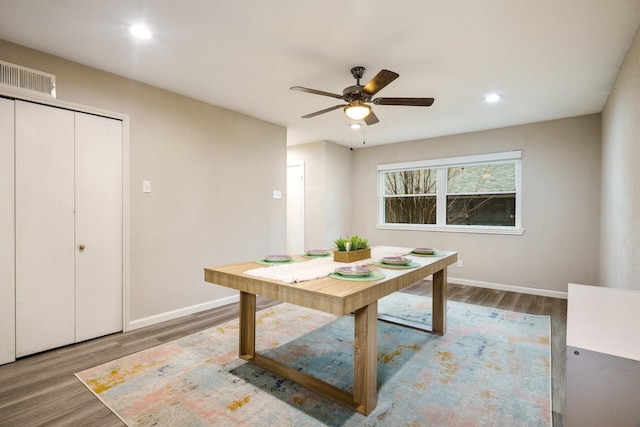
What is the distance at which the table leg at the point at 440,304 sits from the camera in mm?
2789

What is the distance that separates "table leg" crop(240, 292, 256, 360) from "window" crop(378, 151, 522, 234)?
3.75 m

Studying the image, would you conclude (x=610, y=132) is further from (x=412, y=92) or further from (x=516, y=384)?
(x=516, y=384)

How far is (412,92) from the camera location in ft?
10.5

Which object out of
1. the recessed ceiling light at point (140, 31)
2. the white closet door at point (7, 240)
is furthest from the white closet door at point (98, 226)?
the recessed ceiling light at point (140, 31)

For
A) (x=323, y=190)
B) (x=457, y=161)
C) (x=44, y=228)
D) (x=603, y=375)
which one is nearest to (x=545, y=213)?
(x=457, y=161)

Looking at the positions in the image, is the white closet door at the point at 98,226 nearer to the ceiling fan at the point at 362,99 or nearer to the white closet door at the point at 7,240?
the white closet door at the point at 7,240

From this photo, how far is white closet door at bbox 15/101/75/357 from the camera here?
234cm

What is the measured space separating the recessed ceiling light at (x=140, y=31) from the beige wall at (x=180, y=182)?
853 millimetres

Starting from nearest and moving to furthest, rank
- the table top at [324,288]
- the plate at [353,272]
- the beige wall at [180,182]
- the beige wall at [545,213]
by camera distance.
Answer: the table top at [324,288]
the plate at [353,272]
the beige wall at [180,182]
the beige wall at [545,213]

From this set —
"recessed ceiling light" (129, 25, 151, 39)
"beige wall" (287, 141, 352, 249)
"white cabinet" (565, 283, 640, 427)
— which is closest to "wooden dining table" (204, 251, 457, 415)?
"white cabinet" (565, 283, 640, 427)

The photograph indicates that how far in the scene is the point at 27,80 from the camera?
233 centimetres

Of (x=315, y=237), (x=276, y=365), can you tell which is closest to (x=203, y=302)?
(x=276, y=365)

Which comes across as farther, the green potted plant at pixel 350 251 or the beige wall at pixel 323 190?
the beige wall at pixel 323 190

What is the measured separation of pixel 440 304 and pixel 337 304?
1.80 meters
